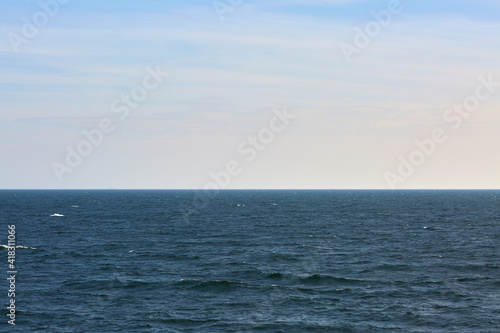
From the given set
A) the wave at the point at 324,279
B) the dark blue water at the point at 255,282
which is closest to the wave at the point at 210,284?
the dark blue water at the point at 255,282

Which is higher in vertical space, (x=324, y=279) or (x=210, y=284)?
(x=324, y=279)

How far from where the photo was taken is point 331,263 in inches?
2616

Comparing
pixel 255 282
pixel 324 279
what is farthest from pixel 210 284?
pixel 324 279

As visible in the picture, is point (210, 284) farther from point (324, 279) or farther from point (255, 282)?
point (324, 279)

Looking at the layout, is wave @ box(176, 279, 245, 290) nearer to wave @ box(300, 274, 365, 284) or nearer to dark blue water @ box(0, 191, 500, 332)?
dark blue water @ box(0, 191, 500, 332)

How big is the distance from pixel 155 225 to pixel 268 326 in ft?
265

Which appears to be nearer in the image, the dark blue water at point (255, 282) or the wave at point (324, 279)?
the dark blue water at point (255, 282)

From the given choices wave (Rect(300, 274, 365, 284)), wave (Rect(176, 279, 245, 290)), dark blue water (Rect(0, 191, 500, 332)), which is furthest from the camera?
wave (Rect(300, 274, 365, 284))

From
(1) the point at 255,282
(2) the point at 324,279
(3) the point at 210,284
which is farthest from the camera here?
(2) the point at 324,279

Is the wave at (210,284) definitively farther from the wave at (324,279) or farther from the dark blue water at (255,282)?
the wave at (324,279)

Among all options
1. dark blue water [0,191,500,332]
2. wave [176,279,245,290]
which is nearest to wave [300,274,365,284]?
dark blue water [0,191,500,332]

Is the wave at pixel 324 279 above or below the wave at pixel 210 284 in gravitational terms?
above

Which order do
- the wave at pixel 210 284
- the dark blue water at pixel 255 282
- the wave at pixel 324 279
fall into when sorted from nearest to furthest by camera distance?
the dark blue water at pixel 255 282, the wave at pixel 210 284, the wave at pixel 324 279

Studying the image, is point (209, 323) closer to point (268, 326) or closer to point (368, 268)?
point (268, 326)
